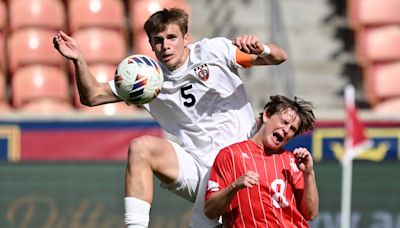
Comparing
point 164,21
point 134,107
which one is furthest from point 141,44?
point 164,21

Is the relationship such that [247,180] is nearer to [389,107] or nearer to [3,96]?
[389,107]

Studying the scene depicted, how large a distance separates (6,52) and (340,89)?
3474 millimetres

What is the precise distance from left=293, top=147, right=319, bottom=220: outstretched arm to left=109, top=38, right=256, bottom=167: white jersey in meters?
0.53

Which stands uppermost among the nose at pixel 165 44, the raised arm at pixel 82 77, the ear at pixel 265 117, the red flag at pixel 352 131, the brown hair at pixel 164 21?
the brown hair at pixel 164 21

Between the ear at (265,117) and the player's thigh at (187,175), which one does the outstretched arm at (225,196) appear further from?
the ear at (265,117)

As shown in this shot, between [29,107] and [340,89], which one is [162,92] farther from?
[340,89]

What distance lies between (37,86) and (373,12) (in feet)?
11.8

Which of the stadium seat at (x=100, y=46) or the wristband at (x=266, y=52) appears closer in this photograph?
the wristband at (x=266, y=52)

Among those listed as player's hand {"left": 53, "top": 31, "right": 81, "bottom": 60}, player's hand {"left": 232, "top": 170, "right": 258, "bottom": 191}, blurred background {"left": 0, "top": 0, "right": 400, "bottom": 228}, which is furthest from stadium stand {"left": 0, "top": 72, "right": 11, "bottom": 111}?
player's hand {"left": 232, "top": 170, "right": 258, "bottom": 191}

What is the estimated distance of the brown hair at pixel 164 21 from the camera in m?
6.80

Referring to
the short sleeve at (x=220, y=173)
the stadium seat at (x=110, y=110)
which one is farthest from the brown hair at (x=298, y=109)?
the stadium seat at (x=110, y=110)

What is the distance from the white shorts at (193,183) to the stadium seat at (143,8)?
219 inches

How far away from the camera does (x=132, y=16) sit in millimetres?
12820

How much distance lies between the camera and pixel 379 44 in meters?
12.6
